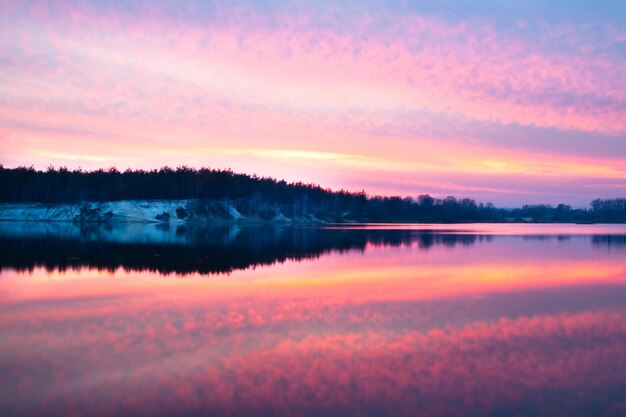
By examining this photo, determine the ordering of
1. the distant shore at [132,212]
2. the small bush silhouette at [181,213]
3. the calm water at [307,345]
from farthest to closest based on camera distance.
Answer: the small bush silhouette at [181,213] → the distant shore at [132,212] → the calm water at [307,345]

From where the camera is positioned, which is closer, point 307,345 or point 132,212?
point 307,345

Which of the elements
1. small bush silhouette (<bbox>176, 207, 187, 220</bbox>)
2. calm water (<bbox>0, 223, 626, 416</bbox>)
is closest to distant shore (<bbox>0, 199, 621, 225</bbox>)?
small bush silhouette (<bbox>176, 207, 187, 220</bbox>)

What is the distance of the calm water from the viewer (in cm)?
853

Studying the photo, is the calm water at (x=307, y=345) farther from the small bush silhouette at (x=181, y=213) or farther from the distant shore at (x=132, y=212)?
the small bush silhouette at (x=181, y=213)

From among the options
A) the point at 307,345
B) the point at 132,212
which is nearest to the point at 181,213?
the point at 132,212

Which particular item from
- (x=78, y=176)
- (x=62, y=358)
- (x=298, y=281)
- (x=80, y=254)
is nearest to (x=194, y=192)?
(x=78, y=176)

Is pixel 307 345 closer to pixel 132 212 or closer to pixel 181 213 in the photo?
pixel 132 212

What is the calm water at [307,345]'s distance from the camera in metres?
8.53

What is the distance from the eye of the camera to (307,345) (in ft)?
38.5

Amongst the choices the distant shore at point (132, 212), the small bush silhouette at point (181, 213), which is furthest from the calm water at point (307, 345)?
the small bush silhouette at point (181, 213)

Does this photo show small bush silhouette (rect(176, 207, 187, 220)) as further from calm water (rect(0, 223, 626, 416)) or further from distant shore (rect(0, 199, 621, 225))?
calm water (rect(0, 223, 626, 416))

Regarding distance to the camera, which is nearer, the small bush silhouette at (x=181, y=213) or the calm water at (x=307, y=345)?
the calm water at (x=307, y=345)

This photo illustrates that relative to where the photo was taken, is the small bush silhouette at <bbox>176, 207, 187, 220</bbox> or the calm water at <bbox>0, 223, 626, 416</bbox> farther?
the small bush silhouette at <bbox>176, 207, 187, 220</bbox>

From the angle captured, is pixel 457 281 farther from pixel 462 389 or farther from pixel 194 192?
pixel 194 192
